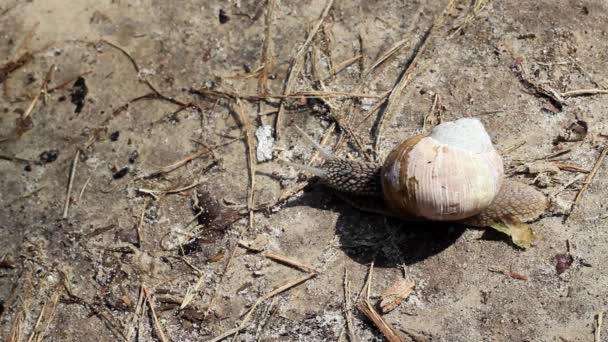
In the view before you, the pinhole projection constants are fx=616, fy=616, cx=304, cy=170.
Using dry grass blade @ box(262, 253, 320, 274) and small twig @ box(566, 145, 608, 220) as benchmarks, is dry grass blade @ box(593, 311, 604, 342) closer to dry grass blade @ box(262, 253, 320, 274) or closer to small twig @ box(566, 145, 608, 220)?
A: small twig @ box(566, 145, 608, 220)

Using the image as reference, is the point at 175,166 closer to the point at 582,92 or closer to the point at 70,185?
the point at 70,185

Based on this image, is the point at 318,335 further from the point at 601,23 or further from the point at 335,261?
the point at 601,23

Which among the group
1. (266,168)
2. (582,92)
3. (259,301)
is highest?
(582,92)

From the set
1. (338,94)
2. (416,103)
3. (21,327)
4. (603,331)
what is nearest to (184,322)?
(21,327)

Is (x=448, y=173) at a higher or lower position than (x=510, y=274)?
higher

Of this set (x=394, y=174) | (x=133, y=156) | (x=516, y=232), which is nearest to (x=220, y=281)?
(x=133, y=156)

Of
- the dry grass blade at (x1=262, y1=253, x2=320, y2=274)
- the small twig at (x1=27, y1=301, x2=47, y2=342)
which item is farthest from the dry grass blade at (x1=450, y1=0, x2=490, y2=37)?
the small twig at (x1=27, y1=301, x2=47, y2=342)

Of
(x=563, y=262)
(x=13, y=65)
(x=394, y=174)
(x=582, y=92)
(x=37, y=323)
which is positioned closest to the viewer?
(x=394, y=174)
